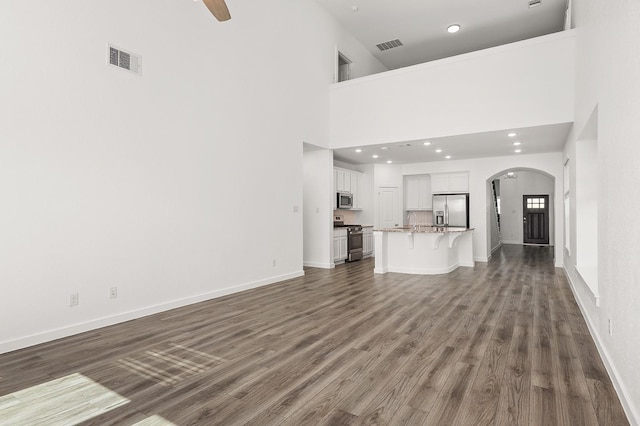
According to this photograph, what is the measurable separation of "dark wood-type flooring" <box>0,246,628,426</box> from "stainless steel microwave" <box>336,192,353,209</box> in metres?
4.04

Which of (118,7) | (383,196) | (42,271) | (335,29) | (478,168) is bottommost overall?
(42,271)

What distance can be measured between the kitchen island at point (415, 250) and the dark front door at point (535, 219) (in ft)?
30.8

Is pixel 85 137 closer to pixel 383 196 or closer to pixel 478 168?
pixel 383 196

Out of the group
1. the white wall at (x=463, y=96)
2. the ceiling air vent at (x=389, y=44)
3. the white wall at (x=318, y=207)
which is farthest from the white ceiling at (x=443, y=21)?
the white wall at (x=318, y=207)

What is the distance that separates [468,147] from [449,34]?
2889 millimetres

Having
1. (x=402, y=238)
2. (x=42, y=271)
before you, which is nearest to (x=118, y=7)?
(x=42, y=271)

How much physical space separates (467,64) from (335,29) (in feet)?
10.3

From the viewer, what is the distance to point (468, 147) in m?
7.76

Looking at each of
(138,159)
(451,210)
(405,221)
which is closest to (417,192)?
(405,221)

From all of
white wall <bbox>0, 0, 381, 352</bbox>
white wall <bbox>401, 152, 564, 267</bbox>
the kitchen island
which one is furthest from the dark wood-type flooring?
white wall <bbox>401, 152, 564, 267</bbox>

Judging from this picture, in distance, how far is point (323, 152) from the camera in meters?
7.92

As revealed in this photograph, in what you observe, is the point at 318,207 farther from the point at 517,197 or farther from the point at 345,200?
the point at 517,197

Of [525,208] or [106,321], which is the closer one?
[106,321]

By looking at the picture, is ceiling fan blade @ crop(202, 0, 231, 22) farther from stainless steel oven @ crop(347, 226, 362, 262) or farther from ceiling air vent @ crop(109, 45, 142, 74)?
stainless steel oven @ crop(347, 226, 362, 262)
